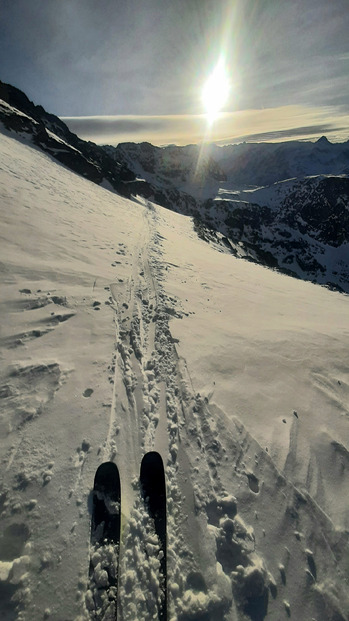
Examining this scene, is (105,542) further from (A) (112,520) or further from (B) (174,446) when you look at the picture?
(B) (174,446)

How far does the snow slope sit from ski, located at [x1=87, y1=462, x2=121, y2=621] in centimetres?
6

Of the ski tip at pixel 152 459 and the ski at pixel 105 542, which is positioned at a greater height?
the ski tip at pixel 152 459

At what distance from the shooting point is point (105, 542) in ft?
11.3

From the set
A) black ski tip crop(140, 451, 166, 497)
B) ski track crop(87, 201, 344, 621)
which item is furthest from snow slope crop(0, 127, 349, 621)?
black ski tip crop(140, 451, 166, 497)

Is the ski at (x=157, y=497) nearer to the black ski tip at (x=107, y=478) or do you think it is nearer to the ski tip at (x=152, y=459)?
the ski tip at (x=152, y=459)

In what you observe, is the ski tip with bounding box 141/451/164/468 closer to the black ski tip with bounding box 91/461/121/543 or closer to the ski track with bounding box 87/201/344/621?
the ski track with bounding box 87/201/344/621

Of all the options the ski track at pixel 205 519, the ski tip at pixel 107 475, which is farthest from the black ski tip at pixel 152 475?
the ski tip at pixel 107 475

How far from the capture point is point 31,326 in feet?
21.7

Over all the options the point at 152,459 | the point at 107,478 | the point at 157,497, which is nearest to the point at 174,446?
the point at 152,459

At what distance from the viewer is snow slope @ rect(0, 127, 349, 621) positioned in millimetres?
3217

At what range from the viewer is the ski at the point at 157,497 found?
329cm

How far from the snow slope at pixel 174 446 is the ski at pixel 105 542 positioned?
0.19 ft

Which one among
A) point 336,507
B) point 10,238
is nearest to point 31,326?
point 10,238

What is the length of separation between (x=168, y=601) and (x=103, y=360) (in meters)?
4.24
